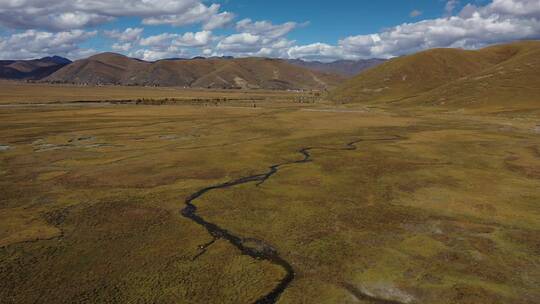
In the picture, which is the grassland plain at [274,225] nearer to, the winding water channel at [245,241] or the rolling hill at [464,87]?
the winding water channel at [245,241]

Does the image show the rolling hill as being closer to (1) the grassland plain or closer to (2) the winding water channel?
(1) the grassland plain

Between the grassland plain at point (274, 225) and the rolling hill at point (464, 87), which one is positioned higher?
the rolling hill at point (464, 87)

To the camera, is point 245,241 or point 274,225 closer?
point 245,241

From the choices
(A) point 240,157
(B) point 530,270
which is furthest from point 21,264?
(A) point 240,157

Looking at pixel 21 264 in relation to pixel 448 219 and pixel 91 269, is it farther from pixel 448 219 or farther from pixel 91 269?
pixel 448 219

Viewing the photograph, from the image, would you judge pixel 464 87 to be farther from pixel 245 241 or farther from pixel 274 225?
pixel 245 241

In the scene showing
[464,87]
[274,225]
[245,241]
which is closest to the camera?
[245,241]

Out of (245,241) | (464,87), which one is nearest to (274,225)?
(245,241)

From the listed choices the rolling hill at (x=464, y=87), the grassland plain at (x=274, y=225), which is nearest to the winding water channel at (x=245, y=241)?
the grassland plain at (x=274, y=225)
